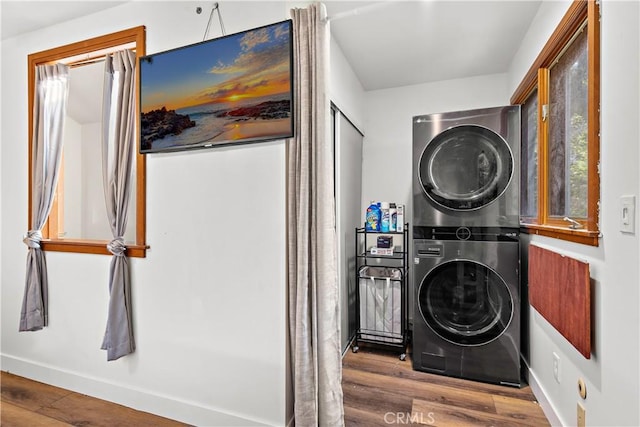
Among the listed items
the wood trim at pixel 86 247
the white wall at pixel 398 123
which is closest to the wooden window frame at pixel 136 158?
the wood trim at pixel 86 247

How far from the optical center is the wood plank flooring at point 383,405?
5.96ft

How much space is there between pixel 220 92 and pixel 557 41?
1.84 m

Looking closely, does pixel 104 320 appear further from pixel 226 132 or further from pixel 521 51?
pixel 521 51

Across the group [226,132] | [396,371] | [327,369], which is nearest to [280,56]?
[226,132]

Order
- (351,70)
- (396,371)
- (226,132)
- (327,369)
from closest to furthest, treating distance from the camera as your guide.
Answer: (327,369), (226,132), (396,371), (351,70)

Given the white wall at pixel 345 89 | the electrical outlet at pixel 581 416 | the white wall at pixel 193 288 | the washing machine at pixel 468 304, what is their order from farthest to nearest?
the white wall at pixel 345 89
the washing machine at pixel 468 304
the white wall at pixel 193 288
the electrical outlet at pixel 581 416

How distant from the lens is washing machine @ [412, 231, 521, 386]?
2170 mm

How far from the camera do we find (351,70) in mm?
2787

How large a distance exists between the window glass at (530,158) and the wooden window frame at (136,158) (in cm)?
261

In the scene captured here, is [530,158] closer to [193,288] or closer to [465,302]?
[465,302]

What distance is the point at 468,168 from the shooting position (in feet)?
7.48

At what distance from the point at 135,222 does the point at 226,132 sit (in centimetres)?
97

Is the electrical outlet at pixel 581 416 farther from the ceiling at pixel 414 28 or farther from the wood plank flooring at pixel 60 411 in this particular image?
the ceiling at pixel 414 28

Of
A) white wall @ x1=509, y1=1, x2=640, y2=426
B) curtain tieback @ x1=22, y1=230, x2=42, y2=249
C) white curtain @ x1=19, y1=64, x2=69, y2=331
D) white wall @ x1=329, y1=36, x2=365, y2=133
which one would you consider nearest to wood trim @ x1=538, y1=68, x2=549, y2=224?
white wall @ x1=509, y1=1, x2=640, y2=426
